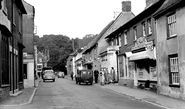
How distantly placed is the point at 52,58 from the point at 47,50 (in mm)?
4830

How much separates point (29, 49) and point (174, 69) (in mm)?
19284

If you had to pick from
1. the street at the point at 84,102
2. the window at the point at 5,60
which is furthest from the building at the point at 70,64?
the window at the point at 5,60

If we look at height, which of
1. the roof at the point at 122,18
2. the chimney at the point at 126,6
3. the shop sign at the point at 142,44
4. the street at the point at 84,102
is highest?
the chimney at the point at 126,6

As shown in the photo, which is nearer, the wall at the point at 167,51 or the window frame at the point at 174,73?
the wall at the point at 167,51

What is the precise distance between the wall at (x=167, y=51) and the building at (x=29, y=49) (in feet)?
53.7

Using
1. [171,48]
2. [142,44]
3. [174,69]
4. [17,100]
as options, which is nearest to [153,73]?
[142,44]

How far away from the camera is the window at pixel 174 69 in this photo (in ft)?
54.5

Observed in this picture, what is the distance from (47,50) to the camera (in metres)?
99.4

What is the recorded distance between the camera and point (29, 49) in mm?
31547

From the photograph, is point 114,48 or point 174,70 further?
point 114,48

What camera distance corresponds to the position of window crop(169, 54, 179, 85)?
54.5ft

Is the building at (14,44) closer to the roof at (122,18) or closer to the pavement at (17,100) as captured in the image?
the pavement at (17,100)

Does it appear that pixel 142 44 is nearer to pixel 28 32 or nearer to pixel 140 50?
pixel 140 50

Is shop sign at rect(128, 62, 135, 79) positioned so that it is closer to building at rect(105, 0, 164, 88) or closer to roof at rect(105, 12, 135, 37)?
building at rect(105, 0, 164, 88)
